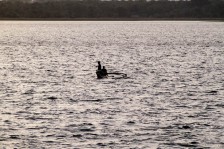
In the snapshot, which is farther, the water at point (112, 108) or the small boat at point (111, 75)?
the small boat at point (111, 75)

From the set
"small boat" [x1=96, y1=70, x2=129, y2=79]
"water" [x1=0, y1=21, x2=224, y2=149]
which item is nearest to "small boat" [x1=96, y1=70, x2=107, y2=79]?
"small boat" [x1=96, y1=70, x2=129, y2=79]

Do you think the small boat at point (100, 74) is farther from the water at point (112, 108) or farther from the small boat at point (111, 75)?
the water at point (112, 108)

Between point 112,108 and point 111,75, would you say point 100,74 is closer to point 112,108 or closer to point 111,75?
point 111,75

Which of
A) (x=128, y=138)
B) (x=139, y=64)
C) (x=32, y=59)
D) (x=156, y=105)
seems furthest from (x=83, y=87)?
(x=32, y=59)

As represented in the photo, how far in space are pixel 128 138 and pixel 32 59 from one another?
57097 millimetres

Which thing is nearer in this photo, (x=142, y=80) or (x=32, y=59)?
(x=142, y=80)

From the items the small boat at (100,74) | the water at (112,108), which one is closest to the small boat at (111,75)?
the small boat at (100,74)

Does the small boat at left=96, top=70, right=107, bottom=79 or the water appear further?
the small boat at left=96, top=70, right=107, bottom=79

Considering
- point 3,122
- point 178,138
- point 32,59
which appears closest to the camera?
point 178,138

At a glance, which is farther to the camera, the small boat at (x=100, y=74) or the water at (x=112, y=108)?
the small boat at (x=100, y=74)

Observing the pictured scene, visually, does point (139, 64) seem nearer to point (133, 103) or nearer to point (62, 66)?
point (62, 66)

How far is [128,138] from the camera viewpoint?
32.1 metres

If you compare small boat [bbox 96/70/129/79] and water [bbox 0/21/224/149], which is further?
small boat [bbox 96/70/129/79]

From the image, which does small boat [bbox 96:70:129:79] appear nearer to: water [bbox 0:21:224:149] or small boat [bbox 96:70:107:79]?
small boat [bbox 96:70:107:79]
